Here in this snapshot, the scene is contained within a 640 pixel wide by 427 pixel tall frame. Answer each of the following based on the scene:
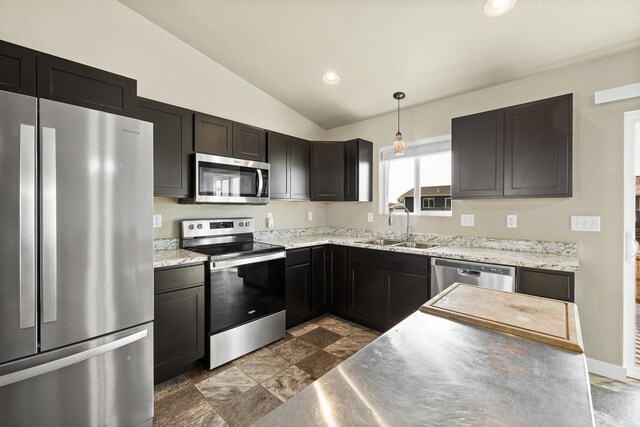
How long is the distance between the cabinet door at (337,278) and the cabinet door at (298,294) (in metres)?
0.32

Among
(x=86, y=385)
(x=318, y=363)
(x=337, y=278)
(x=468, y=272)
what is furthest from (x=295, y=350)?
(x=468, y=272)

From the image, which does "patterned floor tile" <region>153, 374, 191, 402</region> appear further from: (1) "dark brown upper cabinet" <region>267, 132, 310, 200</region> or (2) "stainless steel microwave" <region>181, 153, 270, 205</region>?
(1) "dark brown upper cabinet" <region>267, 132, 310, 200</region>

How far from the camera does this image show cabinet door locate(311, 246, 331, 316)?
3126 millimetres

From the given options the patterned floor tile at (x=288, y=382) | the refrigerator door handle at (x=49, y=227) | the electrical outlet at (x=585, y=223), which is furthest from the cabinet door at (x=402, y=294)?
the refrigerator door handle at (x=49, y=227)

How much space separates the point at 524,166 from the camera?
2.23m

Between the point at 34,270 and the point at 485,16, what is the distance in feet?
9.76

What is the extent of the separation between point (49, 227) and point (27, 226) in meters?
0.07

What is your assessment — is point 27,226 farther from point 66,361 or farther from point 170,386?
point 170,386

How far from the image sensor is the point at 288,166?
3.23 meters

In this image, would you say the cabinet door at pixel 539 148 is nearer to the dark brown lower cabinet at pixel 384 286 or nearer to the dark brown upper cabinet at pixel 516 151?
the dark brown upper cabinet at pixel 516 151

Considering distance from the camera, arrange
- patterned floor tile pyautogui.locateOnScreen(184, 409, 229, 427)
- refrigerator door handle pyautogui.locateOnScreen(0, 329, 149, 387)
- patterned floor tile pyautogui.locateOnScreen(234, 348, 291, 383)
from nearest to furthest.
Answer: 1. refrigerator door handle pyautogui.locateOnScreen(0, 329, 149, 387)
2. patterned floor tile pyautogui.locateOnScreen(184, 409, 229, 427)
3. patterned floor tile pyautogui.locateOnScreen(234, 348, 291, 383)

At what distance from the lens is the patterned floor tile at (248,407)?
5.72 feet

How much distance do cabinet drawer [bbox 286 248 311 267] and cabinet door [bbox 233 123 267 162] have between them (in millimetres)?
1026

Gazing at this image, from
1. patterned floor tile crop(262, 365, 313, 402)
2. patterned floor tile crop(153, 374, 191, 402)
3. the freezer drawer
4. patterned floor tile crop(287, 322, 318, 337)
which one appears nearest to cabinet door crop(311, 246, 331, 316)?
patterned floor tile crop(287, 322, 318, 337)
